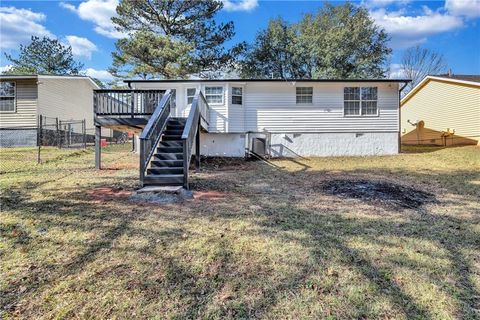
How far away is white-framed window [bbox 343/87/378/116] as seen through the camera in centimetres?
1395

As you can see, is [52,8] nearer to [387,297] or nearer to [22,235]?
[22,235]

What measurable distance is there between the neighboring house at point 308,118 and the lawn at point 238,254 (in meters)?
6.94

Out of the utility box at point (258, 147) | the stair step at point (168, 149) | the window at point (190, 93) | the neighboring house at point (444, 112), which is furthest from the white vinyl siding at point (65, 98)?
the neighboring house at point (444, 112)

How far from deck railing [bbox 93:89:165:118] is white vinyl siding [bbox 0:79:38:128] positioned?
10.3 metres

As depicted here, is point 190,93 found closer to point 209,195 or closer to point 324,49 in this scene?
point 209,195

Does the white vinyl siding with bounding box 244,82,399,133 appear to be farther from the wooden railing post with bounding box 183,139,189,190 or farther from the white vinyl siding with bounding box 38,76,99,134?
the white vinyl siding with bounding box 38,76,99,134

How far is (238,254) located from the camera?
11.9 feet

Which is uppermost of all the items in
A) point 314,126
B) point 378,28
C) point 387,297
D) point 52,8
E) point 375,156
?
point 378,28

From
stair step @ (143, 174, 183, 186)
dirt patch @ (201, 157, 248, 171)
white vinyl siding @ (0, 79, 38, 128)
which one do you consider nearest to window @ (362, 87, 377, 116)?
dirt patch @ (201, 157, 248, 171)

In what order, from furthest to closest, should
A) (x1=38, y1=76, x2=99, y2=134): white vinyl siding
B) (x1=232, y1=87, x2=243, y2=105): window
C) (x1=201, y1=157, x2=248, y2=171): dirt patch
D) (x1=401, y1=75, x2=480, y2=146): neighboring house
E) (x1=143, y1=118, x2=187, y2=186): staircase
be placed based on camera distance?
1. (x1=38, y1=76, x2=99, y2=134): white vinyl siding
2. (x1=401, y1=75, x2=480, y2=146): neighboring house
3. (x1=232, y1=87, x2=243, y2=105): window
4. (x1=201, y1=157, x2=248, y2=171): dirt patch
5. (x1=143, y1=118, x2=187, y2=186): staircase

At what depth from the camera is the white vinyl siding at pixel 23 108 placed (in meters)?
16.7

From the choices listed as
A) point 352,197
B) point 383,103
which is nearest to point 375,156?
point 383,103

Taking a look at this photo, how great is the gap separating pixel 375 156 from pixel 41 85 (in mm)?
18670

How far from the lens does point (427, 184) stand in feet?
26.5
